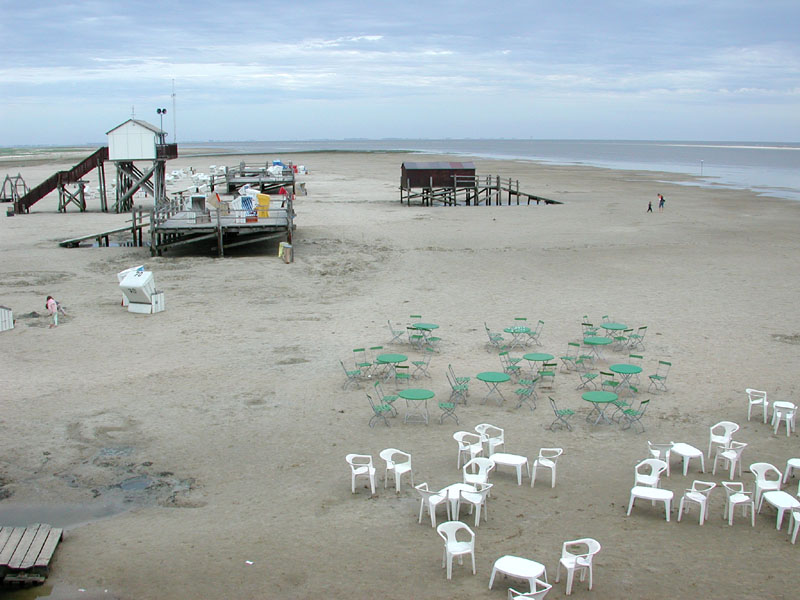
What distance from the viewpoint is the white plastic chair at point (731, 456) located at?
9.59 m

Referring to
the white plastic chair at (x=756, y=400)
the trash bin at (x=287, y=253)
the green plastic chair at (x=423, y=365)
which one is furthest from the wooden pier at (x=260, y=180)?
the white plastic chair at (x=756, y=400)

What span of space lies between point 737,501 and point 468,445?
3.60 m

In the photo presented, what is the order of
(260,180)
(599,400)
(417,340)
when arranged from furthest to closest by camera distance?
(260,180) < (417,340) < (599,400)

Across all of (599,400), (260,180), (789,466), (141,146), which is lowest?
(789,466)

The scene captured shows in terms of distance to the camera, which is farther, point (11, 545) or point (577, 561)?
point (11, 545)

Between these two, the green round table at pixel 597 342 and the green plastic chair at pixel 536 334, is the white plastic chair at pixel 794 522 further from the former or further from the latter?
the green plastic chair at pixel 536 334

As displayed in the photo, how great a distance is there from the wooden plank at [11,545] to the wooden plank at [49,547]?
292mm

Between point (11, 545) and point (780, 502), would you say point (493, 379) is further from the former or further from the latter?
point (11, 545)

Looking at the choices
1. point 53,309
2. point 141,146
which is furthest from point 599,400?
point 141,146

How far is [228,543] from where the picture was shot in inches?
319

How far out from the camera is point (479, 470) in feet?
31.3

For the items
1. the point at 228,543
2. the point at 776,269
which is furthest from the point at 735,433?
the point at 776,269

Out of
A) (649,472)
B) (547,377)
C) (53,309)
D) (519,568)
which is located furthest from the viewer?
(53,309)

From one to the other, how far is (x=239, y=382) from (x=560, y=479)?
652 cm
